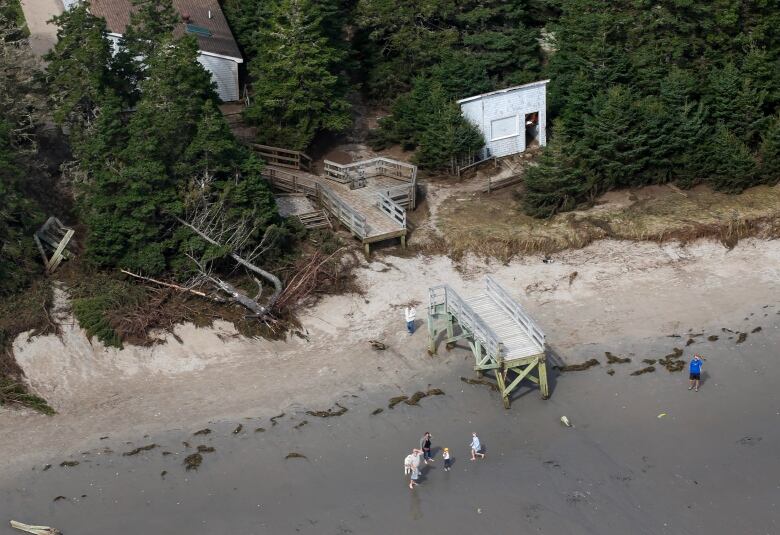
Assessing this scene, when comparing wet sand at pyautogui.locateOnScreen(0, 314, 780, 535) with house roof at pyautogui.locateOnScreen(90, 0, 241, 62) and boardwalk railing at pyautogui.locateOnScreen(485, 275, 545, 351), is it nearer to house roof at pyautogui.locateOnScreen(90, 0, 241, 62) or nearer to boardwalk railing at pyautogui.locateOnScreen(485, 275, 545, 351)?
boardwalk railing at pyautogui.locateOnScreen(485, 275, 545, 351)

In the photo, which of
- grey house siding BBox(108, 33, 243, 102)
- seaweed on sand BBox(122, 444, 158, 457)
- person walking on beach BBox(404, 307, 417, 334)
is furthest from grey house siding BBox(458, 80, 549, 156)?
seaweed on sand BBox(122, 444, 158, 457)

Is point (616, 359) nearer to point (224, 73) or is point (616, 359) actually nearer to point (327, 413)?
point (327, 413)

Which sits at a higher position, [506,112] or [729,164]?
[506,112]

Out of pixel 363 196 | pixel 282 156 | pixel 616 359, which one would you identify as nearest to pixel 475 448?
pixel 616 359

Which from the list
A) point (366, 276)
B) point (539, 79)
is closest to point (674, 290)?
point (366, 276)

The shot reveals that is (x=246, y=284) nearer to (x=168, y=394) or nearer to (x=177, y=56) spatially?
(x=168, y=394)
